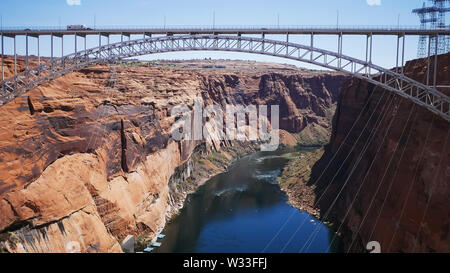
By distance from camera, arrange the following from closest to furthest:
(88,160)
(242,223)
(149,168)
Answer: (88,160) < (149,168) < (242,223)

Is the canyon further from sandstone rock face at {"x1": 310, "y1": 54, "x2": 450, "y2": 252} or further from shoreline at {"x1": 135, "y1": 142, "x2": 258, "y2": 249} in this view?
shoreline at {"x1": 135, "y1": 142, "x2": 258, "y2": 249}

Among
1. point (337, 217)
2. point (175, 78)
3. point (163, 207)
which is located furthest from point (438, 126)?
point (175, 78)

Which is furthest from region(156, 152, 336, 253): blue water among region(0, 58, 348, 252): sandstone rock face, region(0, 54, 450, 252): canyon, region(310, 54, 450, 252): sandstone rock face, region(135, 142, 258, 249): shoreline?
region(310, 54, 450, 252): sandstone rock face

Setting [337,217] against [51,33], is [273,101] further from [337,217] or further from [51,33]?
[51,33]

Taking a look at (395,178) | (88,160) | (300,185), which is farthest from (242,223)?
(88,160)

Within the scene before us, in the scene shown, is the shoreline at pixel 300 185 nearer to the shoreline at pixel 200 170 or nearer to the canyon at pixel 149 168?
the canyon at pixel 149 168

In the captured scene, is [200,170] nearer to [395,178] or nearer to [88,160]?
[88,160]
